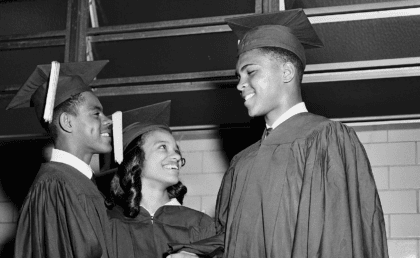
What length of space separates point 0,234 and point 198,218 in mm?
1939

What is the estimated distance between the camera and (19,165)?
5.25 meters

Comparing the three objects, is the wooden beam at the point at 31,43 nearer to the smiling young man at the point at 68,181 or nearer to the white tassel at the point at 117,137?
the smiling young man at the point at 68,181

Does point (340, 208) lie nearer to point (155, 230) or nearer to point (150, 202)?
point (155, 230)

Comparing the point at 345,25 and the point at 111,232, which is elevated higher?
the point at 345,25

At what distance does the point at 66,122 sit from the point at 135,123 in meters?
0.47

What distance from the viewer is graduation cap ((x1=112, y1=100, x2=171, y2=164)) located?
3.78 metres

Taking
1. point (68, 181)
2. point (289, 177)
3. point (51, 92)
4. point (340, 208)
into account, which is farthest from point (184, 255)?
point (51, 92)

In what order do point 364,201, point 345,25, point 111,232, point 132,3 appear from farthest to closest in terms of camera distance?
point 132,3
point 345,25
point 111,232
point 364,201

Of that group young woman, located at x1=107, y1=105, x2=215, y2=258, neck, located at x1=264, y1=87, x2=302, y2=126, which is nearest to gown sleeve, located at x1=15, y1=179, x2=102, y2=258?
young woman, located at x1=107, y1=105, x2=215, y2=258

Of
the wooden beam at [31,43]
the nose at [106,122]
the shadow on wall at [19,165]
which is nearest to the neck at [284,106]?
the nose at [106,122]

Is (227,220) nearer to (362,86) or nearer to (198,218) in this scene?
(198,218)

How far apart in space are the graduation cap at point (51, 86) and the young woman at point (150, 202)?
430 millimetres

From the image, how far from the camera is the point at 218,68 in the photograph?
4.38 metres

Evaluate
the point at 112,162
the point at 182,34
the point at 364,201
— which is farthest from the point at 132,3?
the point at 364,201
